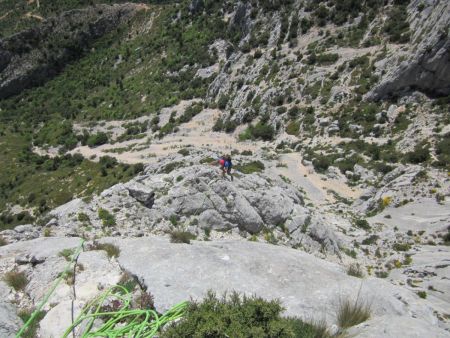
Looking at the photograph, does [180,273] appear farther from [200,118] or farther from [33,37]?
[33,37]

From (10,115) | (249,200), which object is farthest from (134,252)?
(10,115)

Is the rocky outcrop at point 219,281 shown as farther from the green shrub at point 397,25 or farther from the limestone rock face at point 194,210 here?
the green shrub at point 397,25

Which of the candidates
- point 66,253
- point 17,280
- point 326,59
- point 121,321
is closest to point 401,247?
point 66,253

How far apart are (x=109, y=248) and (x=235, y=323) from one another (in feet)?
22.7

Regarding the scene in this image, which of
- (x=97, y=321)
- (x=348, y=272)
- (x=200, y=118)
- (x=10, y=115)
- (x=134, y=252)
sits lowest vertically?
(x=10, y=115)

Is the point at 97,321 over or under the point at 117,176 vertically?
over

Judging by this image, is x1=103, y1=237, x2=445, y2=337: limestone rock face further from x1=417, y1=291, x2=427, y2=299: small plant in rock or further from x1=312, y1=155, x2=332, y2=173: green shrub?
x1=312, y1=155, x2=332, y2=173: green shrub

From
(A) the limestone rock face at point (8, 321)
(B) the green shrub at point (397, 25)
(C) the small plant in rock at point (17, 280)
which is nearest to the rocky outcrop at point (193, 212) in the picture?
(C) the small plant in rock at point (17, 280)

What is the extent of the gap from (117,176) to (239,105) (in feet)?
89.7

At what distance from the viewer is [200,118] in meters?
64.9

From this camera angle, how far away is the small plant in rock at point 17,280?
33.8ft

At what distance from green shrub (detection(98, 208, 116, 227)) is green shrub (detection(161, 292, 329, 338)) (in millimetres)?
10630

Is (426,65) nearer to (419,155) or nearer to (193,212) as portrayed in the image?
(419,155)

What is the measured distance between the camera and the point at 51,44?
108m
